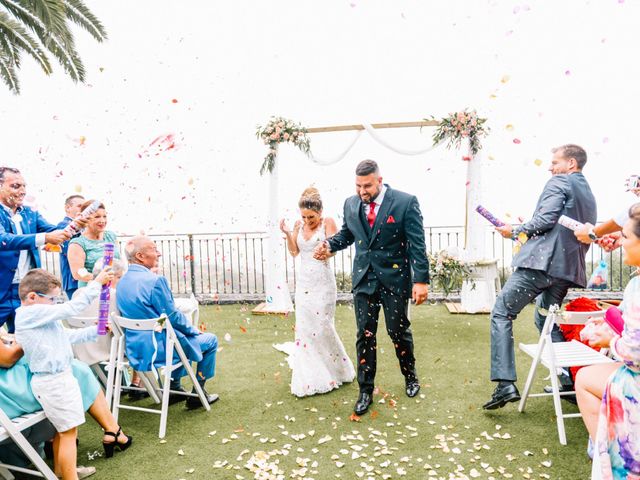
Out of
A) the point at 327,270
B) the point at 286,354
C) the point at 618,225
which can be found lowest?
the point at 286,354

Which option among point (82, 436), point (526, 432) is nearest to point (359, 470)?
point (526, 432)

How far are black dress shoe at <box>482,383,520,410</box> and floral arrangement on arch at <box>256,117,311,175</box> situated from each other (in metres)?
5.05

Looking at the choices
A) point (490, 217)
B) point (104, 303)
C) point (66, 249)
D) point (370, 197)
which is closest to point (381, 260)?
point (370, 197)

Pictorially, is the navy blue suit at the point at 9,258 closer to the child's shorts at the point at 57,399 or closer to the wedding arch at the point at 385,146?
the child's shorts at the point at 57,399

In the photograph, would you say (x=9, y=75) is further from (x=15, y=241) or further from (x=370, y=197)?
(x=370, y=197)

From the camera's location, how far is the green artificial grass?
316cm

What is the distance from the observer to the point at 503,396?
151 inches

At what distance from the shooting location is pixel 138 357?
3.82 meters

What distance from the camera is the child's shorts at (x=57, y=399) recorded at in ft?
9.63

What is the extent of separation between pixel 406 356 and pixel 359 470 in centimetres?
132

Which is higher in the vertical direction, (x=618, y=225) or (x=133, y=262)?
(x=618, y=225)

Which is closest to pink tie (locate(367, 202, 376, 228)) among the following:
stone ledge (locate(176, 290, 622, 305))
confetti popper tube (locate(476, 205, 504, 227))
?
confetti popper tube (locate(476, 205, 504, 227))

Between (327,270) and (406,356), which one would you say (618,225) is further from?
(327,270)

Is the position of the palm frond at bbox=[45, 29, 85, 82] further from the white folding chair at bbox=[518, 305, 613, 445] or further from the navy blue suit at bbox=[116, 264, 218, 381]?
the white folding chair at bbox=[518, 305, 613, 445]
